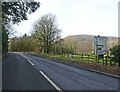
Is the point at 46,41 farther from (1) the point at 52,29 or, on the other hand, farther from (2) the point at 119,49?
(2) the point at 119,49

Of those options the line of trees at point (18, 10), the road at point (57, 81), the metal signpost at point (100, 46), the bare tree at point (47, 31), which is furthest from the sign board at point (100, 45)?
the bare tree at point (47, 31)

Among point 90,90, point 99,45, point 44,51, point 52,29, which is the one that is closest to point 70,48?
point 44,51

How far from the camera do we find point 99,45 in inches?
1517

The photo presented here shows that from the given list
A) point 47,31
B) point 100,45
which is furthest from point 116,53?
point 47,31

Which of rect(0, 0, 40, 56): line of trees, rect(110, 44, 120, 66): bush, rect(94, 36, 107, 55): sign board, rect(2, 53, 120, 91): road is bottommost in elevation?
rect(2, 53, 120, 91): road

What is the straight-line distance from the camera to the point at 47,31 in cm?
9156

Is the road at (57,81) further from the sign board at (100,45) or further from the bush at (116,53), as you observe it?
the sign board at (100,45)

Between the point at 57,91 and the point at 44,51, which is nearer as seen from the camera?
the point at 57,91

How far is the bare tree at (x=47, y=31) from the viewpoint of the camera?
3595 inches

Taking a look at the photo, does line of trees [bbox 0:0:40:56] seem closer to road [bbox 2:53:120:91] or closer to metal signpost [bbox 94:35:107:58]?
metal signpost [bbox 94:35:107:58]

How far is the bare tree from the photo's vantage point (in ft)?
300

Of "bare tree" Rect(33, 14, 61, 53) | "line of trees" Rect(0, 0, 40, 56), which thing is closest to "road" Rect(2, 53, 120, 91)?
"line of trees" Rect(0, 0, 40, 56)

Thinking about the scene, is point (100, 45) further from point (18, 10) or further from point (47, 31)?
point (47, 31)

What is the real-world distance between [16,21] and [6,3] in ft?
10.5
